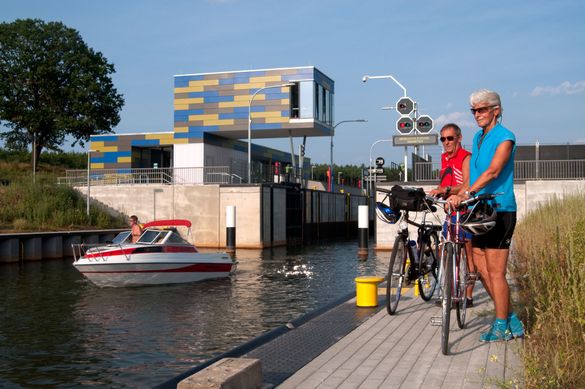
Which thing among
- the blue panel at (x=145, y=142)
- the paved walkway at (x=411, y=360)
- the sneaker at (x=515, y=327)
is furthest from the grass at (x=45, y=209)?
the sneaker at (x=515, y=327)

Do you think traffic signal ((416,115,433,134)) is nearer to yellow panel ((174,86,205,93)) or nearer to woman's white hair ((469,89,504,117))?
yellow panel ((174,86,205,93))

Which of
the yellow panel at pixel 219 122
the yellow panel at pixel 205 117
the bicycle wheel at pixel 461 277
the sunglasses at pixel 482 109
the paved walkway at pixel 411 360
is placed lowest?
the paved walkway at pixel 411 360

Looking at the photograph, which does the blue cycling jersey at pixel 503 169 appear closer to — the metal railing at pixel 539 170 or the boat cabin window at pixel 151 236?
the boat cabin window at pixel 151 236

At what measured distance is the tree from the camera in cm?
6062

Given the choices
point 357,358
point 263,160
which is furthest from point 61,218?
point 357,358

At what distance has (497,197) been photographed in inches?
266

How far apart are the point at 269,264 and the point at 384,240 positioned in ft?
24.3

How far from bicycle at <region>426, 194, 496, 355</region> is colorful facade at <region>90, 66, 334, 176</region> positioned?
3805 cm

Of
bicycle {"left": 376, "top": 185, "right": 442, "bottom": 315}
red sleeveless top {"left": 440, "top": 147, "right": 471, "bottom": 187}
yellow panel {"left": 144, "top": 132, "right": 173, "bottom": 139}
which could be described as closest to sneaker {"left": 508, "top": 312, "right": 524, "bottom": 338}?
bicycle {"left": 376, "top": 185, "right": 442, "bottom": 315}

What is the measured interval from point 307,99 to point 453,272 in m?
39.7

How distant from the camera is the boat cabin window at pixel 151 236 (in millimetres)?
18797

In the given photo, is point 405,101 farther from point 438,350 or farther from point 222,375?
point 222,375

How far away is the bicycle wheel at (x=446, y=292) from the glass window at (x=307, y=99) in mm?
39581

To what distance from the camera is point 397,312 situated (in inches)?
368
